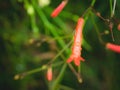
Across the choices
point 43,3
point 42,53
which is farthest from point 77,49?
point 42,53

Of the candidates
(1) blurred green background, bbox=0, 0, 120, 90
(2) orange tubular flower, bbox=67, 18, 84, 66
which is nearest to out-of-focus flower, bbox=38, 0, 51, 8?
(1) blurred green background, bbox=0, 0, 120, 90

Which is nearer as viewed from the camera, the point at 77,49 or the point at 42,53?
the point at 77,49

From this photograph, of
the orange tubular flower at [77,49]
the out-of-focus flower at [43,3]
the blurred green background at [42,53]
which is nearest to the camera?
the orange tubular flower at [77,49]

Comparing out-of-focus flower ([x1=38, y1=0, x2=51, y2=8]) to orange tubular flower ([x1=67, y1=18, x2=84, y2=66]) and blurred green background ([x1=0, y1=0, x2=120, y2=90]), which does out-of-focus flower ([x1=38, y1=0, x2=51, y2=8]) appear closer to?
blurred green background ([x1=0, y1=0, x2=120, y2=90])

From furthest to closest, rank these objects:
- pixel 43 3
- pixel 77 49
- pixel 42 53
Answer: pixel 42 53 → pixel 43 3 → pixel 77 49

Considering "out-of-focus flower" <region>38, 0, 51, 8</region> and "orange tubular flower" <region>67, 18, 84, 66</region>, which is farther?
"out-of-focus flower" <region>38, 0, 51, 8</region>

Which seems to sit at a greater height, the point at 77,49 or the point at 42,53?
the point at 77,49

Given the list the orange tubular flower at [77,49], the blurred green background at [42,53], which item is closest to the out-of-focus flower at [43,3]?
the blurred green background at [42,53]

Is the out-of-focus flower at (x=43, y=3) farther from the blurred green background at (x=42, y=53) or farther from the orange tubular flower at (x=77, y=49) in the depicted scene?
the orange tubular flower at (x=77, y=49)

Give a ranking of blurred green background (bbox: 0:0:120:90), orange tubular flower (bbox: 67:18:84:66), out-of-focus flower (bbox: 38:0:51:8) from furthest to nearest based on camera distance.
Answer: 1. blurred green background (bbox: 0:0:120:90)
2. out-of-focus flower (bbox: 38:0:51:8)
3. orange tubular flower (bbox: 67:18:84:66)

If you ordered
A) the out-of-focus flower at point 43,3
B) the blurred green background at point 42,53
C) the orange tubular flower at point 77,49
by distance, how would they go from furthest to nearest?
the blurred green background at point 42,53 < the out-of-focus flower at point 43,3 < the orange tubular flower at point 77,49

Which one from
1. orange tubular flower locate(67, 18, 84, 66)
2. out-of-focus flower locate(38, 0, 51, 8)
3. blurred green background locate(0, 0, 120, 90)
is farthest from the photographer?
blurred green background locate(0, 0, 120, 90)

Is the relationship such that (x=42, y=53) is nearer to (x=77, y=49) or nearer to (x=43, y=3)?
(x=43, y=3)
